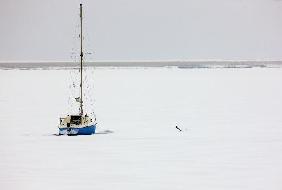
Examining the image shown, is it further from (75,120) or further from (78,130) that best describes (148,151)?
(75,120)

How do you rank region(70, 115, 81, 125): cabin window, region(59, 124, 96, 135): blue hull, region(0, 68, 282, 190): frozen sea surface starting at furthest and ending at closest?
1. region(70, 115, 81, 125): cabin window
2. region(59, 124, 96, 135): blue hull
3. region(0, 68, 282, 190): frozen sea surface

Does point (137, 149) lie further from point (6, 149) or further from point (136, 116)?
point (136, 116)

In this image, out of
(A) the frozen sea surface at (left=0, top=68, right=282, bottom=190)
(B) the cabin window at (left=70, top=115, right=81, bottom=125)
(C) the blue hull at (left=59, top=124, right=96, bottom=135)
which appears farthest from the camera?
(B) the cabin window at (left=70, top=115, right=81, bottom=125)

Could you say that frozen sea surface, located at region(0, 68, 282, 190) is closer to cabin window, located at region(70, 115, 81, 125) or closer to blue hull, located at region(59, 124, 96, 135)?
blue hull, located at region(59, 124, 96, 135)

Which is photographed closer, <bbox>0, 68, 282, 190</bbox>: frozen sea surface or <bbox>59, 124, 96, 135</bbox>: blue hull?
<bbox>0, 68, 282, 190</bbox>: frozen sea surface

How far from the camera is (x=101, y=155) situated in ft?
90.5

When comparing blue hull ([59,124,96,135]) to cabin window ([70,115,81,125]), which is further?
cabin window ([70,115,81,125])

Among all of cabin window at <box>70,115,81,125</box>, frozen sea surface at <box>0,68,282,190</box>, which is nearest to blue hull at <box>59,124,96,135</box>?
frozen sea surface at <box>0,68,282,190</box>

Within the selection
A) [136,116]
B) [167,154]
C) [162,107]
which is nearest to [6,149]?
[167,154]

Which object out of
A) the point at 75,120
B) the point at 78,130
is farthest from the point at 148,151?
the point at 75,120

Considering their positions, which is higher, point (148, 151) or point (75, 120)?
point (148, 151)

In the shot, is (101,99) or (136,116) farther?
(101,99)

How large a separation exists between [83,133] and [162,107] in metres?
21.0

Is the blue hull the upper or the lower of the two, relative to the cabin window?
lower
